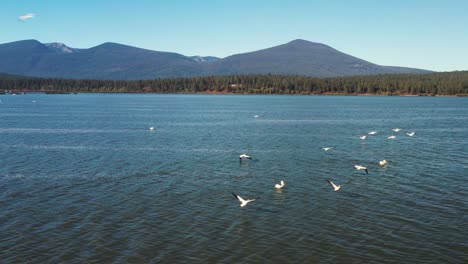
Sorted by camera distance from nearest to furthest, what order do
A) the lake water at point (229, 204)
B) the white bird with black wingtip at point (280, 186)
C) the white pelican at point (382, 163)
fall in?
1. the lake water at point (229, 204)
2. the white bird with black wingtip at point (280, 186)
3. the white pelican at point (382, 163)

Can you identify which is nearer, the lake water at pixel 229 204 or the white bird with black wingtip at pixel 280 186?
the lake water at pixel 229 204

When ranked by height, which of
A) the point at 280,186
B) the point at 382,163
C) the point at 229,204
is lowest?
the point at 229,204

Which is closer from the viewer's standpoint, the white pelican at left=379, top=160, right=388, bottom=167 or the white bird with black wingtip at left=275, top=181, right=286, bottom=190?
the white bird with black wingtip at left=275, top=181, right=286, bottom=190

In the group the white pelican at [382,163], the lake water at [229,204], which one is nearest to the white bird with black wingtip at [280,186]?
the lake water at [229,204]

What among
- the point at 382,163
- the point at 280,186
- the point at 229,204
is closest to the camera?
the point at 229,204

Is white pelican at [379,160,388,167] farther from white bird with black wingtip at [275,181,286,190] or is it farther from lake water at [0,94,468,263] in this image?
white bird with black wingtip at [275,181,286,190]

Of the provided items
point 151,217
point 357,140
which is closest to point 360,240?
point 151,217

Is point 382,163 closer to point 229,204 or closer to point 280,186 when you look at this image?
point 280,186

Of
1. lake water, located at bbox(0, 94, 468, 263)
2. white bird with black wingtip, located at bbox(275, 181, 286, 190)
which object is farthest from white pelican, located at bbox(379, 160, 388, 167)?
white bird with black wingtip, located at bbox(275, 181, 286, 190)

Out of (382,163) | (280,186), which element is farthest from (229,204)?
(382,163)

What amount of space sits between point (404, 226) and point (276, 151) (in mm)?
28939

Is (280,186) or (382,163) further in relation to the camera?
(382,163)

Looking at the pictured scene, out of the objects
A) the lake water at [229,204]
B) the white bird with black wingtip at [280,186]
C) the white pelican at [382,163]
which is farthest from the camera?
the white pelican at [382,163]

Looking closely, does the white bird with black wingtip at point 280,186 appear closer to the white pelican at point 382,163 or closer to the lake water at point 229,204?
the lake water at point 229,204
